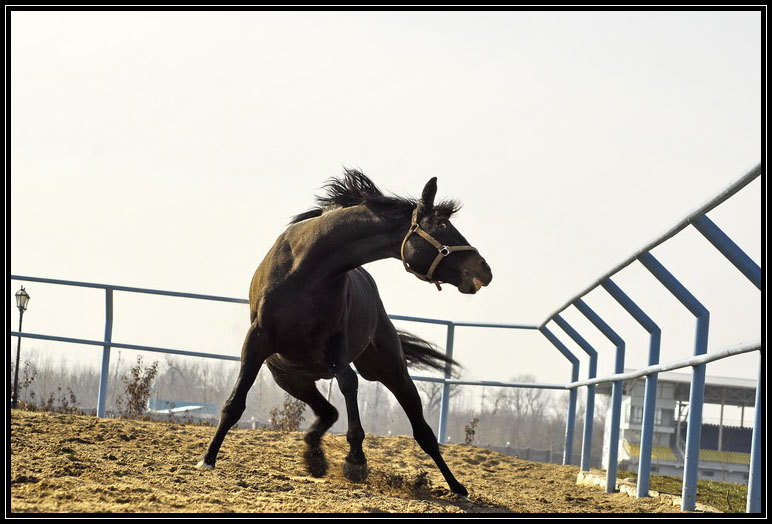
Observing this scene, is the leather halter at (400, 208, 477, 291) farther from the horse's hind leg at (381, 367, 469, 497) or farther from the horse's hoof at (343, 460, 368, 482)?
the horse's hind leg at (381, 367, 469, 497)

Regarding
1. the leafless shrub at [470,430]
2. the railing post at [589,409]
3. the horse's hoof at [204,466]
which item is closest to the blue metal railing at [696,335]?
the railing post at [589,409]

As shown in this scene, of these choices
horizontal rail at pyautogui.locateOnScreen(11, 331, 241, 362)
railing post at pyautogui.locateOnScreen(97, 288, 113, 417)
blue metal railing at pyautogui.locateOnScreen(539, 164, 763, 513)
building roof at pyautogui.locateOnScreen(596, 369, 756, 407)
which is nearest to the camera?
blue metal railing at pyautogui.locateOnScreen(539, 164, 763, 513)

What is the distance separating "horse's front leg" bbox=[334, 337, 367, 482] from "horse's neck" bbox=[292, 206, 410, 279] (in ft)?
2.27

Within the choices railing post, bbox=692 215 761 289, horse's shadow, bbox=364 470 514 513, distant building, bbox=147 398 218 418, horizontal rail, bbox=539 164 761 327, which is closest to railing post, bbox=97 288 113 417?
distant building, bbox=147 398 218 418

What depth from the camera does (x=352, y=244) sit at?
5.97 meters

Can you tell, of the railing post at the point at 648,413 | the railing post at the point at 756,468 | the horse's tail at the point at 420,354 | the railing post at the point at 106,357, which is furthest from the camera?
the railing post at the point at 106,357

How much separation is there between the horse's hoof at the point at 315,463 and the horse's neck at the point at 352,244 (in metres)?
1.33

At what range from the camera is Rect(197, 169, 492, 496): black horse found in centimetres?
564

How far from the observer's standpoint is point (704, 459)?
98.4 feet

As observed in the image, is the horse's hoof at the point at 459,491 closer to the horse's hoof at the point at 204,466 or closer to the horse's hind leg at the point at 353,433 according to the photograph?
the horse's hind leg at the point at 353,433

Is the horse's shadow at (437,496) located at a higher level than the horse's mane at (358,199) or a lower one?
lower

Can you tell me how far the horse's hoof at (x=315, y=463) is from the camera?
246 inches

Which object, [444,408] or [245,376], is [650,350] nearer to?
[245,376]

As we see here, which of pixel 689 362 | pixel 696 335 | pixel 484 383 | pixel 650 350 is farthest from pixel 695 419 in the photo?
pixel 484 383
